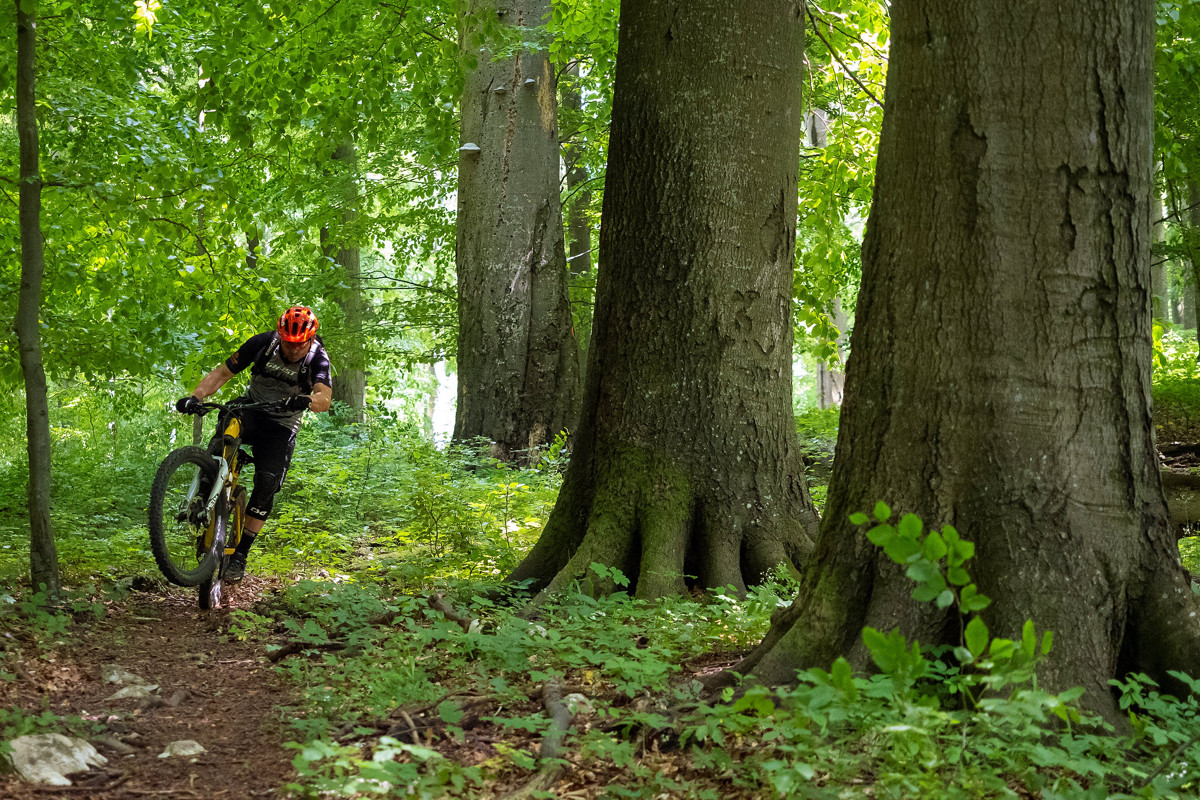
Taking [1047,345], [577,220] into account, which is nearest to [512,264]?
[577,220]

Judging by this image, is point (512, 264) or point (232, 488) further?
point (512, 264)

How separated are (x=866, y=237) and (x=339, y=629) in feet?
11.0

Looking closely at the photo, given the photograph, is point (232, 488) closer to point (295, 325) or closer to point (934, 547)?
point (295, 325)

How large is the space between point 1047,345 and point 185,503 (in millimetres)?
5124

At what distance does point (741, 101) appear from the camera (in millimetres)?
5617

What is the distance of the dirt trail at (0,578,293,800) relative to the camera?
3.10 meters

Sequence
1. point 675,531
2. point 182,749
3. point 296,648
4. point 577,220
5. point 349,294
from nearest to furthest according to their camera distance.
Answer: point 182,749 → point 296,648 → point 675,531 → point 349,294 → point 577,220

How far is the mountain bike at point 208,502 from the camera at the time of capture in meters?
5.66

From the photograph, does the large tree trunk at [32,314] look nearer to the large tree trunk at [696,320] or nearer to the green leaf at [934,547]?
the large tree trunk at [696,320]

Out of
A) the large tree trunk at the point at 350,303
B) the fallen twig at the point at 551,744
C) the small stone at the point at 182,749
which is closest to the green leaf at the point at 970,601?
the fallen twig at the point at 551,744

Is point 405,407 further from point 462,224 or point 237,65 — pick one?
point 237,65

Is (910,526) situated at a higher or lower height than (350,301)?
lower

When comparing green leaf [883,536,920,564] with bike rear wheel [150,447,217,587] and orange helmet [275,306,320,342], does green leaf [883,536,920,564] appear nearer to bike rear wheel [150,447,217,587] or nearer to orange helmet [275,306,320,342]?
bike rear wheel [150,447,217,587]

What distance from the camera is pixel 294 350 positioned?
21.7ft
